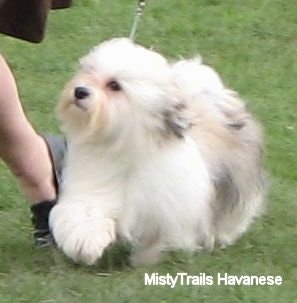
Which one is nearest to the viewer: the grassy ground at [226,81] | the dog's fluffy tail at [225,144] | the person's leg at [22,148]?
the grassy ground at [226,81]

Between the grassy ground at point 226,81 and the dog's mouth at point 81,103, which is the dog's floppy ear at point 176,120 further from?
the grassy ground at point 226,81

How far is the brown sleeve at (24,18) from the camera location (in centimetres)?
579

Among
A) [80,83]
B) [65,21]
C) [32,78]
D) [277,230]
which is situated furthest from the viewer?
[65,21]

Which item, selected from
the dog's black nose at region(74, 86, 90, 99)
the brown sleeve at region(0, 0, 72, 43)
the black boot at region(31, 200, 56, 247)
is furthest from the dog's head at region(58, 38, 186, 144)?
the black boot at region(31, 200, 56, 247)

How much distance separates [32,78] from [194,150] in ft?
12.3

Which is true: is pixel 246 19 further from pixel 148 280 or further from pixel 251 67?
pixel 148 280

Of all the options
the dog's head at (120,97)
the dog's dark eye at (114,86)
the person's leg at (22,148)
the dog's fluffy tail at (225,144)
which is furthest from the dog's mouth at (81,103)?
the dog's fluffy tail at (225,144)

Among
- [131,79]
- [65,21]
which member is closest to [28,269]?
[131,79]

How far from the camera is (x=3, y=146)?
5.85 meters

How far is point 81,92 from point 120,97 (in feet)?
0.54

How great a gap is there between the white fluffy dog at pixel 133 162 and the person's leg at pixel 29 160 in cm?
21

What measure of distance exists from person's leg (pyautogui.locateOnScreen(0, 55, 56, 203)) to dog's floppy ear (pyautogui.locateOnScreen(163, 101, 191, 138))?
0.69 metres

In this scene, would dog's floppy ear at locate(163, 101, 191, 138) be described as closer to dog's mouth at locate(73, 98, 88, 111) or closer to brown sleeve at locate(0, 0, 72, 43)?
dog's mouth at locate(73, 98, 88, 111)

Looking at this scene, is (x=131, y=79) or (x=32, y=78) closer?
(x=131, y=79)
